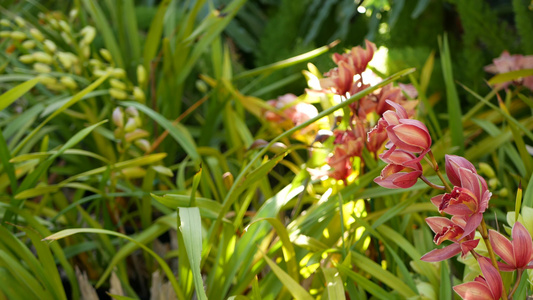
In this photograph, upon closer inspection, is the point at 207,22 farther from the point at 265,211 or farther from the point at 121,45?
the point at 265,211

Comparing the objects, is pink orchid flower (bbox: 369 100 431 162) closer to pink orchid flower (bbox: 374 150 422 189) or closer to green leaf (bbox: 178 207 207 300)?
pink orchid flower (bbox: 374 150 422 189)

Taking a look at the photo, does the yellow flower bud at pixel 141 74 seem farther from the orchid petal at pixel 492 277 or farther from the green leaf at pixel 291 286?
the orchid petal at pixel 492 277

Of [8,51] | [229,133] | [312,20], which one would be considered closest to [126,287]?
[229,133]

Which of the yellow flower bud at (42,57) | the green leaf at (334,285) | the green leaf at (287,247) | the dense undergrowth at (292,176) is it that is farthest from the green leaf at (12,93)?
the green leaf at (334,285)

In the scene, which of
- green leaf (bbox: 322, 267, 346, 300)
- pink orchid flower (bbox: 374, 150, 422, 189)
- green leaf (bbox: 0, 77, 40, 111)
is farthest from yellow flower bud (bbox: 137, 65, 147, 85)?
pink orchid flower (bbox: 374, 150, 422, 189)

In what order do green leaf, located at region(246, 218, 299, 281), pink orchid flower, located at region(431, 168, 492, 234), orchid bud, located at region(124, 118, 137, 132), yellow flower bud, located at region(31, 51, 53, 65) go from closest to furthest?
pink orchid flower, located at region(431, 168, 492, 234) < green leaf, located at region(246, 218, 299, 281) < orchid bud, located at region(124, 118, 137, 132) < yellow flower bud, located at region(31, 51, 53, 65)

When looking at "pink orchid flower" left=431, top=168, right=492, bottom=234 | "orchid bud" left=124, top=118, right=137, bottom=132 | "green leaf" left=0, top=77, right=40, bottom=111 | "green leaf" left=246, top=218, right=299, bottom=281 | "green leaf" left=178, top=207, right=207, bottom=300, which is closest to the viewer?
"pink orchid flower" left=431, top=168, right=492, bottom=234
